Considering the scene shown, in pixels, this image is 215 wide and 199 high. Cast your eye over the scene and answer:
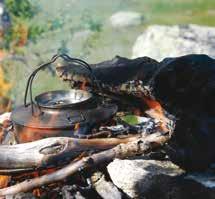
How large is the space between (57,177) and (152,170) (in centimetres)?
112

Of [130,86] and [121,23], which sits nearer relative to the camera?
[130,86]

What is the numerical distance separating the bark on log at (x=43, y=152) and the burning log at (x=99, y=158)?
10cm

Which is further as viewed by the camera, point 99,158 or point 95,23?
point 95,23

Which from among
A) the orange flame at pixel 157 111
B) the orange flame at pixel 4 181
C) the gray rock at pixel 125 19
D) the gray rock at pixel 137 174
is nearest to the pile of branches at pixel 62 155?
the orange flame at pixel 157 111

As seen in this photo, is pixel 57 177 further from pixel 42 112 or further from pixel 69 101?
pixel 69 101

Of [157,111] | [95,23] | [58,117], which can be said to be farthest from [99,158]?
[95,23]

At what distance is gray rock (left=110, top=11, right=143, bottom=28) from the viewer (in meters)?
18.4

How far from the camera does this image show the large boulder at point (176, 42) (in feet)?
35.2

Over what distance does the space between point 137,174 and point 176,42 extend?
7130 mm

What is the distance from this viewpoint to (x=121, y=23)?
18375mm

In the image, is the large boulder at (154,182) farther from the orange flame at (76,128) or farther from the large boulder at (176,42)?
the large boulder at (176,42)

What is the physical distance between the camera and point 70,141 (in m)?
3.99

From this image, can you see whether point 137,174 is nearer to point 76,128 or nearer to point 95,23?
point 76,128

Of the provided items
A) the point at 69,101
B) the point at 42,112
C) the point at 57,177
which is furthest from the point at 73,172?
the point at 69,101
